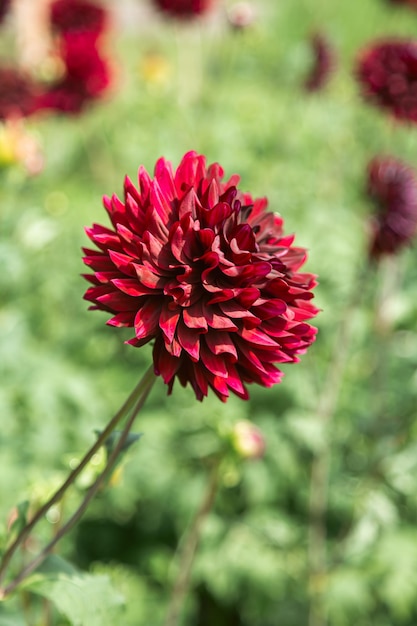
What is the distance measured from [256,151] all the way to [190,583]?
2.42 m

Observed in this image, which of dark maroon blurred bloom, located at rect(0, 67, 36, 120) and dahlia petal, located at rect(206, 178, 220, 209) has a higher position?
dark maroon blurred bloom, located at rect(0, 67, 36, 120)

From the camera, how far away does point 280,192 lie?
3150 mm

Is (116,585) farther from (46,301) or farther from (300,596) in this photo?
(46,301)

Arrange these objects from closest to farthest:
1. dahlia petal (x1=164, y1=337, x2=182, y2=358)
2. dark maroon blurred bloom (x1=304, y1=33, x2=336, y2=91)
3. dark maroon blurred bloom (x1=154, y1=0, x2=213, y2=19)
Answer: dahlia petal (x1=164, y1=337, x2=182, y2=358), dark maroon blurred bloom (x1=304, y1=33, x2=336, y2=91), dark maroon blurred bloom (x1=154, y1=0, x2=213, y2=19)

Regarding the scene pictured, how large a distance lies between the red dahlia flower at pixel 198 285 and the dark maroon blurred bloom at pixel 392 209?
2.78 feet

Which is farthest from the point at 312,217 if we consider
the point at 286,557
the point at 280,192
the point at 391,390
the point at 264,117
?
the point at 264,117

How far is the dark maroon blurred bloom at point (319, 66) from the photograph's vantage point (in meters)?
2.84

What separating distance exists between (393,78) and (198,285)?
170 centimetres

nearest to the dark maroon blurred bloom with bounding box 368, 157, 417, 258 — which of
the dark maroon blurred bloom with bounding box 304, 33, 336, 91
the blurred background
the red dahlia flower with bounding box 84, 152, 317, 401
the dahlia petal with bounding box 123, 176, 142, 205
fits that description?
the blurred background

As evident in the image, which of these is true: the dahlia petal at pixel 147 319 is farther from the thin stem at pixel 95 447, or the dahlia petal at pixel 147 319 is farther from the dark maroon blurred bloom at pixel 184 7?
the dark maroon blurred bloom at pixel 184 7

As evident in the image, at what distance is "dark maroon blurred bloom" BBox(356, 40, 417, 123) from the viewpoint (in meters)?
2.30

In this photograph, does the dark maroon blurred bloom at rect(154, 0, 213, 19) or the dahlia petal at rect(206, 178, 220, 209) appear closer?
the dahlia petal at rect(206, 178, 220, 209)

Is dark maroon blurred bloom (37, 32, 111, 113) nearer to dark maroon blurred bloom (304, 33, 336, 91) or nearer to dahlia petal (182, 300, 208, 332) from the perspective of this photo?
dark maroon blurred bloom (304, 33, 336, 91)

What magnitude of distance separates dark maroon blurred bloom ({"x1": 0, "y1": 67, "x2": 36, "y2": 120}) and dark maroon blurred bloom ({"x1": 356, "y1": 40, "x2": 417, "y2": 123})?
3.92 ft
